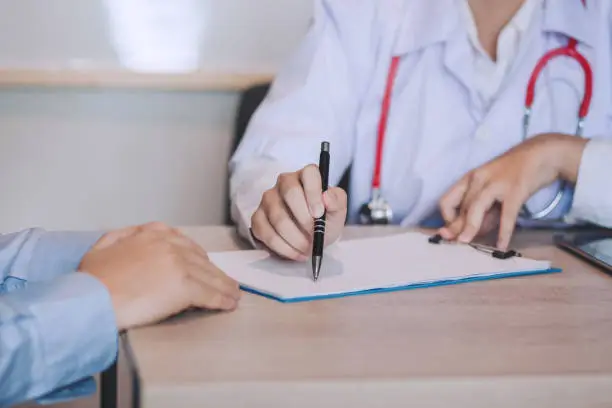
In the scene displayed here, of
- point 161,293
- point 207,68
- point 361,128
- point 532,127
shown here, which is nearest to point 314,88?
point 361,128

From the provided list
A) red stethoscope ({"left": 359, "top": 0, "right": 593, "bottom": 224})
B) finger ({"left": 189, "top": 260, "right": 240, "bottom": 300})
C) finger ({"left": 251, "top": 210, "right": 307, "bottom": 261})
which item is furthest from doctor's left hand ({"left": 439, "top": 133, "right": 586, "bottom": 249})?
finger ({"left": 189, "top": 260, "right": 240, "bottom": 300})

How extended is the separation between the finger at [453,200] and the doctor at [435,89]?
174 millimetres

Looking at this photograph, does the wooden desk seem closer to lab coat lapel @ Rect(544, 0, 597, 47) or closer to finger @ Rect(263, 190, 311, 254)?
finger @ Rect(263, 190, 311, 254)

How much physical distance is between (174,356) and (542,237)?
0.70 m

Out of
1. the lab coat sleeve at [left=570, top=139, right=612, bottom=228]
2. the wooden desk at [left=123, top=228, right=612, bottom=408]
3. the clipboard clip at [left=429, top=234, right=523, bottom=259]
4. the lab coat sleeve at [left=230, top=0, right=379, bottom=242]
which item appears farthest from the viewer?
the lab coat sleeve at [left=230, top=0, right=379, bottom=242]

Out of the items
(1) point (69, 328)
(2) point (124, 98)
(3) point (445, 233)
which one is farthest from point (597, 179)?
(2) point (124, 98)

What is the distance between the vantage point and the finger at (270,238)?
2.98 ft

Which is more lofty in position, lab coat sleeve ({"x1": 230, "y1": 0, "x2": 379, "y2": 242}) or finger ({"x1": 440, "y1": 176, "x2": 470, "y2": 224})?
lab coat sleeve ({"x1": 230, "y1": 0, "x2": 379, "y2": 242})

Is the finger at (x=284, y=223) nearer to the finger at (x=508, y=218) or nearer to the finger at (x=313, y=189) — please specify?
the finger at (x=313, y=189)

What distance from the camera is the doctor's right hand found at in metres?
0.89

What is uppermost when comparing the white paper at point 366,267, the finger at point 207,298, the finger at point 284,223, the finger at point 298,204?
the finger at point 298,204

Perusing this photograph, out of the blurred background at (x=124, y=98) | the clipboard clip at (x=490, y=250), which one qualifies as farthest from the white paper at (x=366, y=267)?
the blurred background at (x=124, y=98)

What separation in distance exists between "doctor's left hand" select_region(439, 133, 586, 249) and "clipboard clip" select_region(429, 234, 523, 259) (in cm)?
2

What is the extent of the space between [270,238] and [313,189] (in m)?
0.09
